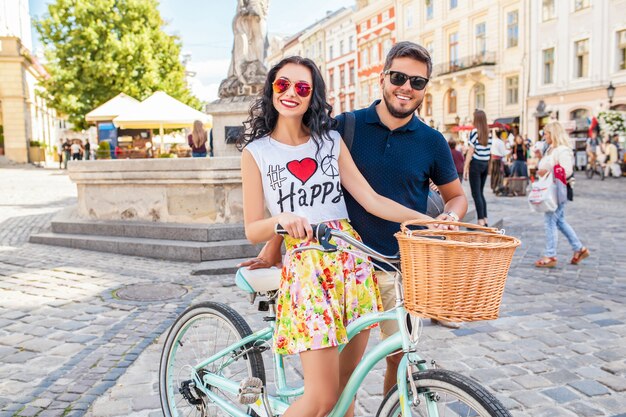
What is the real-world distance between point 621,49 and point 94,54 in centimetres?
2826

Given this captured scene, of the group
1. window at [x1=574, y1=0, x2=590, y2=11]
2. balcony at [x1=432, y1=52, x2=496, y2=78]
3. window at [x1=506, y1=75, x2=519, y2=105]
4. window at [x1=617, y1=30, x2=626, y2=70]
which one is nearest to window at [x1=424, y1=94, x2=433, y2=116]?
balcony at [x1=432, y1=52, x2=496, y2=78]

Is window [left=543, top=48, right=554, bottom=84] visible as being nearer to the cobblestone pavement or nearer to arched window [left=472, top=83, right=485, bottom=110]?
arched window [left=472, top=83, right=485, bottom=110]

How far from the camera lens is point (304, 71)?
2270mm

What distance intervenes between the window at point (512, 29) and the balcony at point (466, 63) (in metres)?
1.27

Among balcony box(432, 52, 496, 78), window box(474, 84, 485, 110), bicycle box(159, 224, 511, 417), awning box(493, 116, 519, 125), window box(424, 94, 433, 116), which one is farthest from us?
A: window box(424, 94, 433, 116)

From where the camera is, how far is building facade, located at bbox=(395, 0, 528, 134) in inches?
1368

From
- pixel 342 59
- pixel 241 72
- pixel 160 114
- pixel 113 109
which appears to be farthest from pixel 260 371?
pixel 342 59

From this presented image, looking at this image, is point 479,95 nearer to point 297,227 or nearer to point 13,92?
point 13,92

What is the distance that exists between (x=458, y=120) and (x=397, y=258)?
37.7 metres

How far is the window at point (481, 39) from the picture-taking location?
3716 centimetres

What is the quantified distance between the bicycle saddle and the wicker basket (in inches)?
28.3

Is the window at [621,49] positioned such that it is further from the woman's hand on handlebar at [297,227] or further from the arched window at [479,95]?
the woman's hand on handlebar at [297,227]

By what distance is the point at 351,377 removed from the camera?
85.5 inches

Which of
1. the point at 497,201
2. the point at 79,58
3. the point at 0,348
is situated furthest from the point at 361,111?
the point at 79,58
